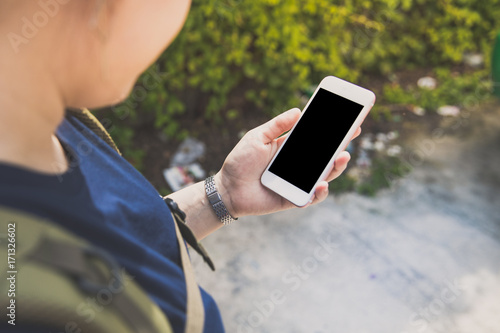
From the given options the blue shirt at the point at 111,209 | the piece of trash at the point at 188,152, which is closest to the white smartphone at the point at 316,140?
the blue shirt at the point at 111,209

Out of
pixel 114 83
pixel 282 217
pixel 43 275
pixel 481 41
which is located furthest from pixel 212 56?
pixel 481 41

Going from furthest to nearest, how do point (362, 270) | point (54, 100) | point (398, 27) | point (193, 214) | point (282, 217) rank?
1. point (398, 27)
2. point (282, 217)
3. point (362, 270)
4. point (193, 214)
5. point (54, 100)

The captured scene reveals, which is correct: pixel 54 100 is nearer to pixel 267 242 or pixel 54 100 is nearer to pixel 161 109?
pixel 267 242

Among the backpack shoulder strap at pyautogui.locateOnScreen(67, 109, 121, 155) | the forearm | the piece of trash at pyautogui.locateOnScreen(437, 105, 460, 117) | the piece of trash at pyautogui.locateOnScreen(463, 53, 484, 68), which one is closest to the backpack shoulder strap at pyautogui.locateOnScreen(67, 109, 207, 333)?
the backpack shoulder strap at pyautogui.locateOnScreen(67, 109, 121, 155)

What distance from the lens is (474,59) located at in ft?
14.0

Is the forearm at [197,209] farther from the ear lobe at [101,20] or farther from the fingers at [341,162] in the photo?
the ear lobe at [101,20]

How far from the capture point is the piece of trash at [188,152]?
3.00m

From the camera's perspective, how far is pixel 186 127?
3.21m

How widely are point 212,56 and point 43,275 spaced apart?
256cm

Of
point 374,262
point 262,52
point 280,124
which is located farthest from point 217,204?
point 262,52

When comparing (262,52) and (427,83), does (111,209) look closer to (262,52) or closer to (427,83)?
(262,52)

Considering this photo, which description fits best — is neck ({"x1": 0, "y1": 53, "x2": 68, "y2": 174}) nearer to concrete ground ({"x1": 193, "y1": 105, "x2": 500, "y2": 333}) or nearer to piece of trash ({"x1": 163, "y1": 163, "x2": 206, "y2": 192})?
concrete ground ({"x1": 193, "y1": 105, "x2": 500, "y2": 333})

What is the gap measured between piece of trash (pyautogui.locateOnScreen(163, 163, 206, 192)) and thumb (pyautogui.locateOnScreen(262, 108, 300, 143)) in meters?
1.66

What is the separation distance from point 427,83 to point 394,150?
3.64 feet
